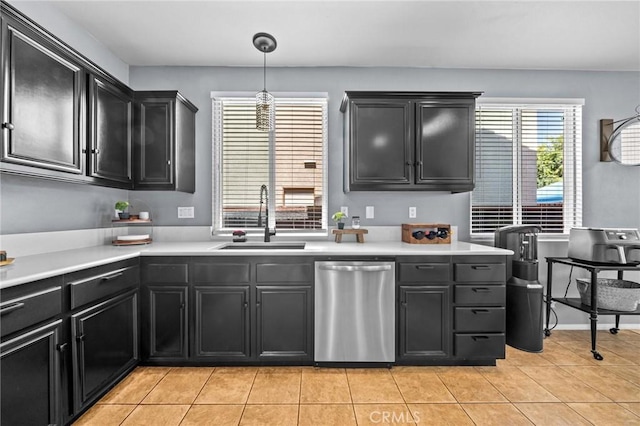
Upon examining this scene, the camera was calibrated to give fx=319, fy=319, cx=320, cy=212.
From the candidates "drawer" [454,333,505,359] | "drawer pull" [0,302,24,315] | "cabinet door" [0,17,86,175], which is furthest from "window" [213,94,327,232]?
"drawer pull" [0,302,24,315]

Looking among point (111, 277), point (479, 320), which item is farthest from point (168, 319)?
point (479, 320)

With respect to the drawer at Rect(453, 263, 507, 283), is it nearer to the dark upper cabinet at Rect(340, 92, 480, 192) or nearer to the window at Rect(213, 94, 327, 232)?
the dark upper cabinet at Rect(340, 92, 480, 192)

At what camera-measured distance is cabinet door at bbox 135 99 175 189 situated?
8.94 ft

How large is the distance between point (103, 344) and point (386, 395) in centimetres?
186

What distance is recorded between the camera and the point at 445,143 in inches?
110

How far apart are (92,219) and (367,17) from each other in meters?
2.79

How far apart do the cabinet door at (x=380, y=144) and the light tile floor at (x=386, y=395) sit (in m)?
1.56

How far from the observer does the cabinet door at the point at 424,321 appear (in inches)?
96.8

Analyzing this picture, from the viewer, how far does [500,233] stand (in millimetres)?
2920

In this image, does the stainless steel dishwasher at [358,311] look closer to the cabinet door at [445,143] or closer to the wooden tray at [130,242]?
the cabinet door at [445,143]

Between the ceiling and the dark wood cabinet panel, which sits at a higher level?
the ceiling

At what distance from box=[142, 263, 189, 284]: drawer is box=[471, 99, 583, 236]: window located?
2.78m

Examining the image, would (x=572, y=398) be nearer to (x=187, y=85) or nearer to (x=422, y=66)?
(x=422, y=66)

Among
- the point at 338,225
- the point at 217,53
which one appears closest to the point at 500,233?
the point at 338,225
